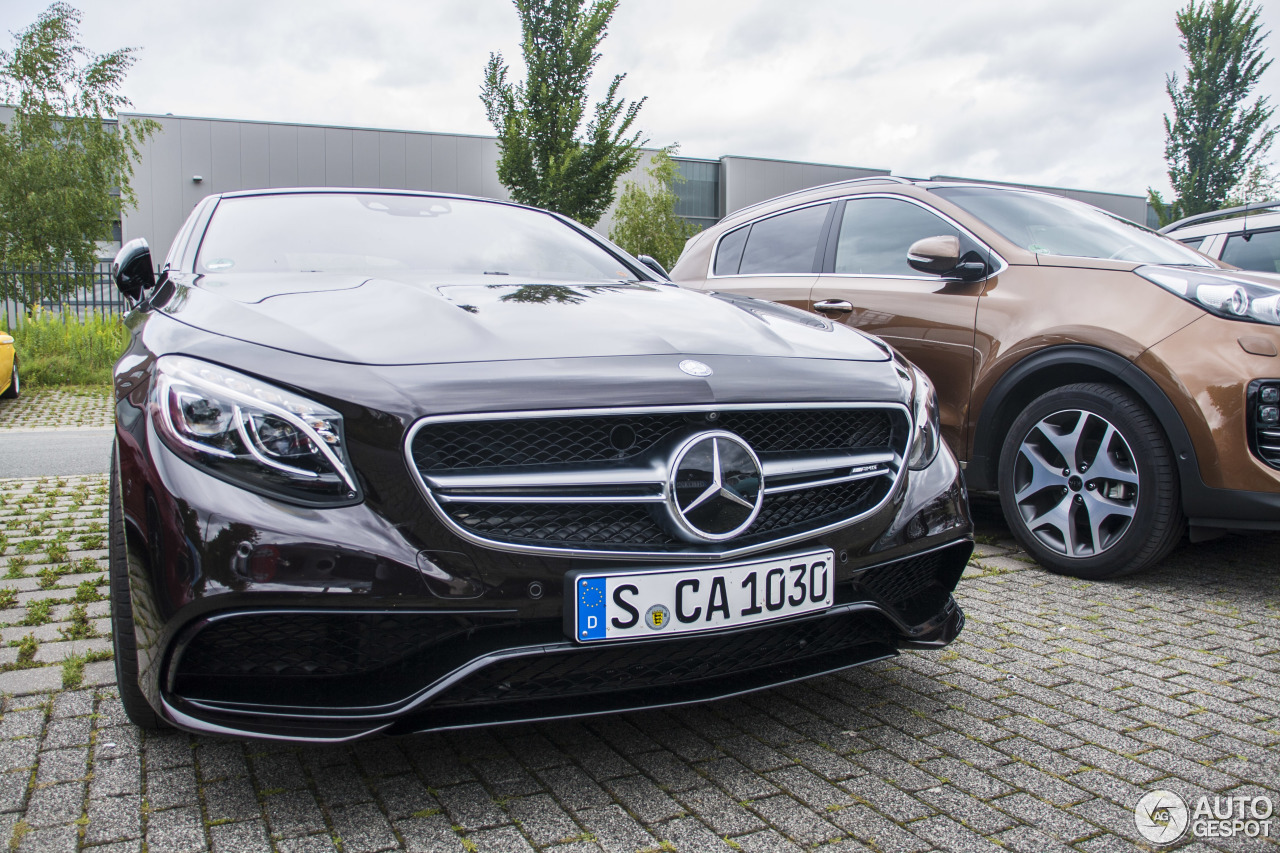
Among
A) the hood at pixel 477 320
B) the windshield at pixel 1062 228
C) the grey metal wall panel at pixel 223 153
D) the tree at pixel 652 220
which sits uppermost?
the grey metal wall panel at pixel 223 153

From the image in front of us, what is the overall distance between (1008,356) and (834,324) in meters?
1.49

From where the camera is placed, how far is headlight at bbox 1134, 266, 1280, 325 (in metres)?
3.46

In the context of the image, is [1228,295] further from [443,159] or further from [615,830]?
[443,159]

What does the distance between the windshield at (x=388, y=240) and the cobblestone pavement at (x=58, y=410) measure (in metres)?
7.42

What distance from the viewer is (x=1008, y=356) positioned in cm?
405

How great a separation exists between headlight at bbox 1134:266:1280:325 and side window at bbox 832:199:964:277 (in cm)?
109

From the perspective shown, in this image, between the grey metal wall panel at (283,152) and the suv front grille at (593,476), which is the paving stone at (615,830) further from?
the grey metal wall panel at (283,152)

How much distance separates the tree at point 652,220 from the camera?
A: 3394 cm

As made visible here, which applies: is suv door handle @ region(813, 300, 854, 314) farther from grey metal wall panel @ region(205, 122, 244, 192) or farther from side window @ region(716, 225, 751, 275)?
grey metal wall panel @ region(205, 122, 244, 192)

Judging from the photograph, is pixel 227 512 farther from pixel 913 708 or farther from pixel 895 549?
pixel 913 708

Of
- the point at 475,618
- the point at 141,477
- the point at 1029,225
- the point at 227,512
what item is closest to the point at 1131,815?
the point at 475,618

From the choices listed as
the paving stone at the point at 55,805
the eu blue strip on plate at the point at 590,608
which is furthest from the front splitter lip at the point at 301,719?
the paving stone at the point at 55,805

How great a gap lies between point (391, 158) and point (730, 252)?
92.6 feet

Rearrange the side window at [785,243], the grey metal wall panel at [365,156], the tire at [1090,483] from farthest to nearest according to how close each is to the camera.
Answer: the grey metal wall panel at [365,156], the side window at [785,243], the tire at [1090,483]
